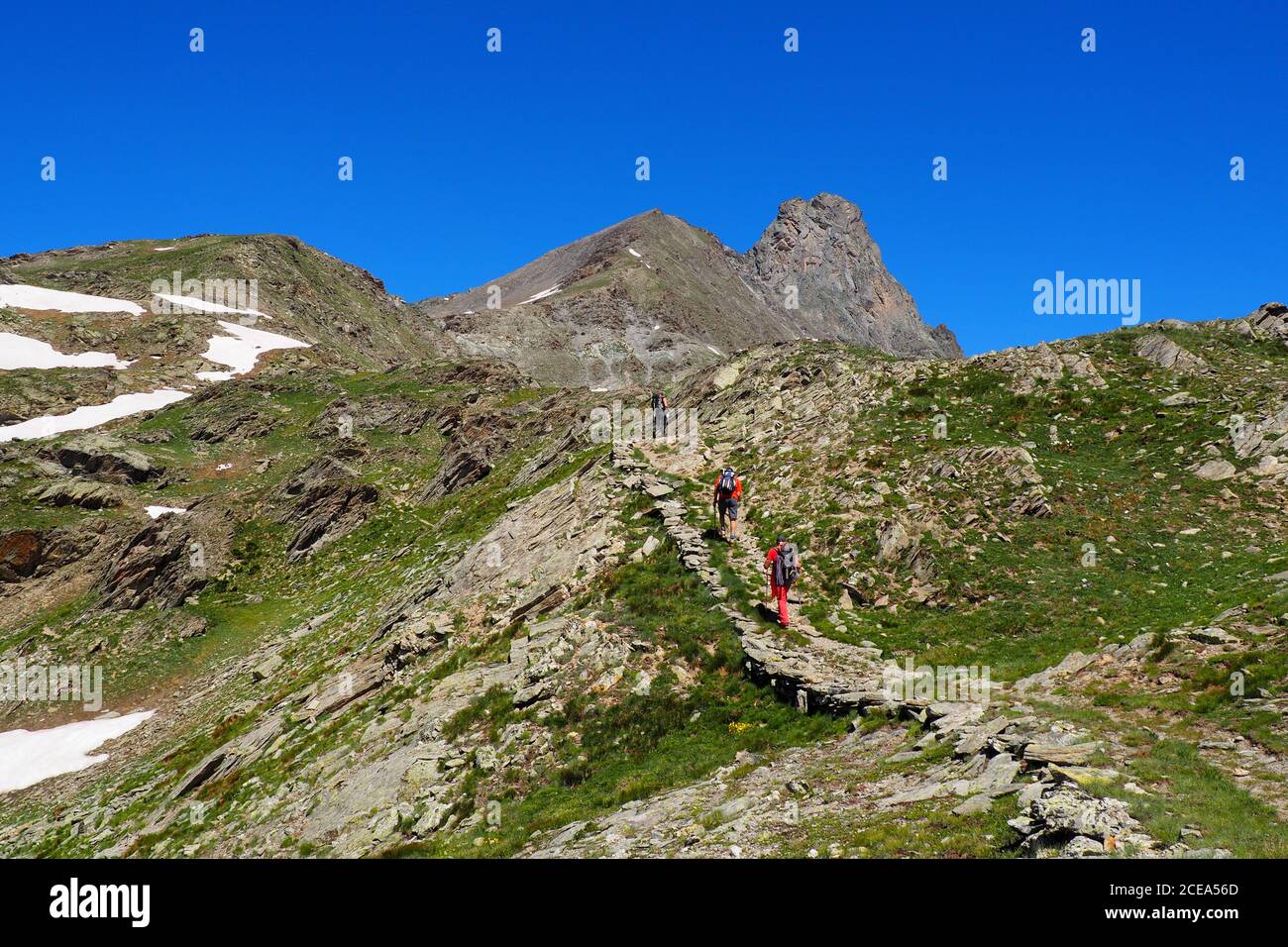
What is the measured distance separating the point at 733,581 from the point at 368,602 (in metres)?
20.0

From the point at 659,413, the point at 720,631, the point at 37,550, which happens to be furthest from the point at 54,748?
the point at 659,413

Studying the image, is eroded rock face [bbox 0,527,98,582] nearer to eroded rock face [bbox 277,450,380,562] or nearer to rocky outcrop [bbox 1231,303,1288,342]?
eroded rock face [bbox 277,450,380,562]

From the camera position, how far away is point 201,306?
108250mm

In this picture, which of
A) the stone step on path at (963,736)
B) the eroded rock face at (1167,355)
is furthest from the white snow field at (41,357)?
the eroded rock face at (1167,355)

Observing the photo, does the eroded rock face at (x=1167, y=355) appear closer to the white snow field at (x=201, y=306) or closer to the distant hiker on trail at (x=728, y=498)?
the distant hiker on trail at (x=728, y=498)

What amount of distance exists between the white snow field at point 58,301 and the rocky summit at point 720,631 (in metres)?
60.4

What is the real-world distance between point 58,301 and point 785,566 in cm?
12616

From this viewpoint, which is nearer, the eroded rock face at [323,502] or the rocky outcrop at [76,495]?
the eroded rock face at [323,502]

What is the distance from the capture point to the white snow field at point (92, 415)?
234 feet

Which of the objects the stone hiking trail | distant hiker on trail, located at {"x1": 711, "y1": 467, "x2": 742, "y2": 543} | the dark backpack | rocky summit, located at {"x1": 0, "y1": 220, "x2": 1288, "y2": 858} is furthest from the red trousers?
distant hiker on trail, located at {"x1": 711, "y1": 467, "x2": 742, "y2": 543}

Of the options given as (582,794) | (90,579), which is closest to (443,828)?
(582,794)

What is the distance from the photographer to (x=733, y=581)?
24078 mm

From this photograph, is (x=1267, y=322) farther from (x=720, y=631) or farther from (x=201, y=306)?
(x=201, y=306)

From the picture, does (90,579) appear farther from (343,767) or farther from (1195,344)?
(1195,344)
